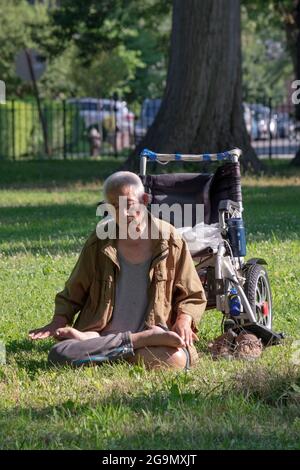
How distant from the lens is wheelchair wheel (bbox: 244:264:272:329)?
7.67 m

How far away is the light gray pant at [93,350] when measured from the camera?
6859 mm

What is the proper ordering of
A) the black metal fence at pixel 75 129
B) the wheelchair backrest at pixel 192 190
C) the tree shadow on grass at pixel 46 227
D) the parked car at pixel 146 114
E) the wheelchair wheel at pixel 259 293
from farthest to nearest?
the parked car at pixel 146 114 < the black metal fence at pixel 75 129 < the tree shadow on grass at pixel 46 227 < the wheelchair backrest at pixel 192 190 < the wheelchair wheel at pixel 259 293

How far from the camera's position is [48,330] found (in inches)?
276

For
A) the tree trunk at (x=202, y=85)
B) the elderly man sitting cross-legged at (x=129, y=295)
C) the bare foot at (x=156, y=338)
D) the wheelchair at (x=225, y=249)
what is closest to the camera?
the bare foot at (x=156, y=338)

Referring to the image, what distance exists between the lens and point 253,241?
12484mm

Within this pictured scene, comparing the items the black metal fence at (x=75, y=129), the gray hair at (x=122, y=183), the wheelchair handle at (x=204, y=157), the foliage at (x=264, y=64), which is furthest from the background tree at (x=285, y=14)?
the foliage at (x=264, y=64)

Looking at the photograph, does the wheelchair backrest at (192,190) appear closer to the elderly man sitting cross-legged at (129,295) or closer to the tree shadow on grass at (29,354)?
the elderly man sitting cross-legged at (129,295)

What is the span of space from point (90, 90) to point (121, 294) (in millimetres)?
40613

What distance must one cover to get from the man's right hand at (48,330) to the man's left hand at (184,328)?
676 millimetres

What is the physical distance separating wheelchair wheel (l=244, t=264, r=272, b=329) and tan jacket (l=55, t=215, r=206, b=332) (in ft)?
1.95

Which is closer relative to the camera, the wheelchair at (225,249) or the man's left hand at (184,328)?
the man's left hand at (184,328)

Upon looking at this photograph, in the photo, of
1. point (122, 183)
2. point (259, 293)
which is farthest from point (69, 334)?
point (259, 293)

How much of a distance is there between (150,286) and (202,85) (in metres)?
14.9
